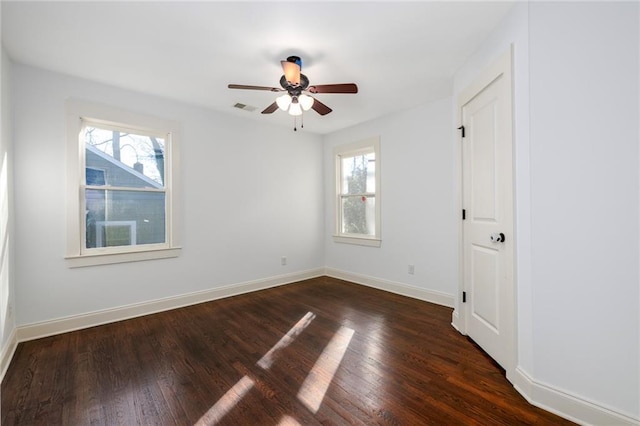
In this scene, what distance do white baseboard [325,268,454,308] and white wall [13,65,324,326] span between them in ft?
1.76

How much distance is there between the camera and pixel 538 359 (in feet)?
5.68

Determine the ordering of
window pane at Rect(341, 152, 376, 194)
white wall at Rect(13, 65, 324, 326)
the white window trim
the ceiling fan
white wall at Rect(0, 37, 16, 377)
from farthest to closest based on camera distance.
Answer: window pane at Rect(341, 152, 376, 194)
the white window trim
white wall at Rect(13, 65, 324, 326)
the ceiling fan
white wall at Rect(0, 37, 16, 377)

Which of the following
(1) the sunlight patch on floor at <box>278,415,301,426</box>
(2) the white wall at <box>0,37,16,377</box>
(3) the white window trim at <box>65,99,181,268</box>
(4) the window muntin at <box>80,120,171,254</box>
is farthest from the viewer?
(4) the window muntin at <box>80,120,171,254</box>

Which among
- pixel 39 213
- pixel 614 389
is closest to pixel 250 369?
pixel 614 389

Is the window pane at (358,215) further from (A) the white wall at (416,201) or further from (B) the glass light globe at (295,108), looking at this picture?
(B) the glass light globe at (295,108)

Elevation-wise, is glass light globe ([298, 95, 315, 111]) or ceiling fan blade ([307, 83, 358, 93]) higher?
ceiling fan blade ([307, 83, 358, 93])

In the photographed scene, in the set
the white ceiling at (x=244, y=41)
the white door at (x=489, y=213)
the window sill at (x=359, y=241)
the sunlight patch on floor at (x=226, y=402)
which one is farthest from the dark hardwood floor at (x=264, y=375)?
the white ceiling at (x=244, y=41)

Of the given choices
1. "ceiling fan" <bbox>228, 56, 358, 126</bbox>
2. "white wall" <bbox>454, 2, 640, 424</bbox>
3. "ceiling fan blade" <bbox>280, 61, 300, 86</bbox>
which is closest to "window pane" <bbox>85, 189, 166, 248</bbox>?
"ceiling fan" <bbox>228, 56, 358, 126</bbox>

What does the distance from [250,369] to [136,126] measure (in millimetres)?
2975

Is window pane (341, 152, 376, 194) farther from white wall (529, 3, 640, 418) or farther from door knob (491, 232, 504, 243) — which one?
white wall (529, 3, 640, 418)

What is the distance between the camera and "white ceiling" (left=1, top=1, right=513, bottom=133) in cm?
193

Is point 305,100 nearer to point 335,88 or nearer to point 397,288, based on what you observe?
point 335,88

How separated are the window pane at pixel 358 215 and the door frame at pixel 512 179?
1854 mm

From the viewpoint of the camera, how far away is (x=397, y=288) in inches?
160
